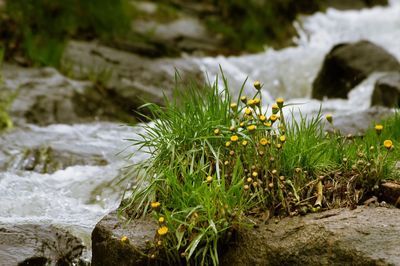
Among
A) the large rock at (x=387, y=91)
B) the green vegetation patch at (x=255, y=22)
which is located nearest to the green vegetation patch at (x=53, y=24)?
the green vegetation patch at (x=255, y=22)

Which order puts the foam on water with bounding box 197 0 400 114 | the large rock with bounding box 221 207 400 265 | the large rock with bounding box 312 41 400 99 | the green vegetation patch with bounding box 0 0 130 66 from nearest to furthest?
1. the large rock with bounding box 221 207 400 265
2. the large rock with bounding box 312 41 400 99
3. the green vegetation patch with bounding box 0 0 130 66
4. the foam on water with bounding box 197 0 400 114

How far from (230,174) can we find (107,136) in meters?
3.31

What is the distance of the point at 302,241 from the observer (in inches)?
121

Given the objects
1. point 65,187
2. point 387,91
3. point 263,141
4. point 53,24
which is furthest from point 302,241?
point 53,24

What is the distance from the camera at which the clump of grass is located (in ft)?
10.4

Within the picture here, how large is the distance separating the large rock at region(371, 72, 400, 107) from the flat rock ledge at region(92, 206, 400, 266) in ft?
12.6

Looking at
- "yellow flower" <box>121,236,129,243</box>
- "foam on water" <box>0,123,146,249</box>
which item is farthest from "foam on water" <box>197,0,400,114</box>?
"yellow flower" <box>121,236,129,243</box>

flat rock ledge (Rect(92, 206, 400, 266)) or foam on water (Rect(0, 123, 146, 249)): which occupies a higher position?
flat rock ledge (Rect(92, 206, 400, 266))

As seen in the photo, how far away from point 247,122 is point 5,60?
18.3ft

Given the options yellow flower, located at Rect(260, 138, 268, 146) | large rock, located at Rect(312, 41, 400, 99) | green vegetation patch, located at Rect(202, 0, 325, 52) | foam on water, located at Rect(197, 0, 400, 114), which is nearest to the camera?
yellow flower, located at Rect(260, 138, 268, 146)

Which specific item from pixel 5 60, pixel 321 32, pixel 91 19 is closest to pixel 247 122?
pixel 5 60

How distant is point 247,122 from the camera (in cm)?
362

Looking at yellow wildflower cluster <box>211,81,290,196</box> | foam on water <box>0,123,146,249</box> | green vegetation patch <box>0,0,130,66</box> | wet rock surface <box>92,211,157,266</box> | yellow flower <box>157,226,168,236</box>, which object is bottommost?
foam on water <box>0,123,146,249</box>

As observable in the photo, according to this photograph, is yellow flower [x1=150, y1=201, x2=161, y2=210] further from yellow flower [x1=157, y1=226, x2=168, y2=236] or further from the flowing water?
the flowing water
